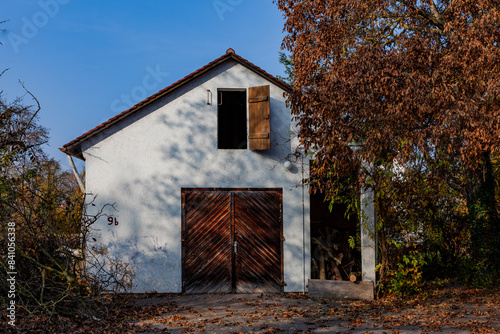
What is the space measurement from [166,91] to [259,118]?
8.05 ft

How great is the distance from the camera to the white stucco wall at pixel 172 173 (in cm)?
1254

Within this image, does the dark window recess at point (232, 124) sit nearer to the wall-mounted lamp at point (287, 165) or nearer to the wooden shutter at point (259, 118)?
the wooden shutter at point (259, 118)

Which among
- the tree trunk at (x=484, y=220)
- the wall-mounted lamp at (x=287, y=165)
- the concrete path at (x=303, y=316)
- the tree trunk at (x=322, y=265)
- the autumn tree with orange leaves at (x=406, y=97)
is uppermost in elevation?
the autumn tree with orange leaves at (x=406, y=97)

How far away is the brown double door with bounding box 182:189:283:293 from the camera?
41.3 feet

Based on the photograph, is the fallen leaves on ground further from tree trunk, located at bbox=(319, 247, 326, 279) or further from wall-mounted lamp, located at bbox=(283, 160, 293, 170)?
wall-mounted lamp, located at bbox=(283, 160, 293, 170)

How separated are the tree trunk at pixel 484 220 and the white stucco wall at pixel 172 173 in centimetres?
513

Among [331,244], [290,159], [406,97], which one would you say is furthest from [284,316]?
[331,244]

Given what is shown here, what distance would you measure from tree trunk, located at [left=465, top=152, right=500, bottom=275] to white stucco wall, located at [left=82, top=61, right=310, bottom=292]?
16.8 feet

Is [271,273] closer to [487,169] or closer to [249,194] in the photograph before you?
[249,194]

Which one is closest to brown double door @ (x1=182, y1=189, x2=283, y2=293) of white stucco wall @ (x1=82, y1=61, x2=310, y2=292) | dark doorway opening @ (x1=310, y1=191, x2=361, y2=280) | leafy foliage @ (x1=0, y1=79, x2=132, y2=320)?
white stucco wall @ (x1=82, y1=61, x2=310, y2=292)

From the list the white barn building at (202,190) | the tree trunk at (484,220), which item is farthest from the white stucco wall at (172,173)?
the tree trunk at (484,220)

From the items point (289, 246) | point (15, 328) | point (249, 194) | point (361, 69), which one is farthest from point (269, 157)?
point (15, 328)

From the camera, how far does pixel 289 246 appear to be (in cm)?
1275

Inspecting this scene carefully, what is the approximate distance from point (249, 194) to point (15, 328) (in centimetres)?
644
